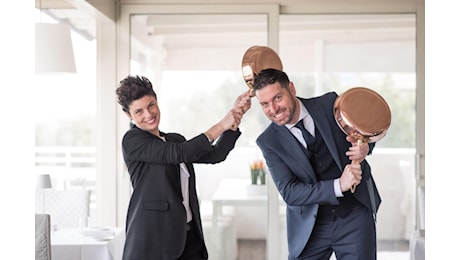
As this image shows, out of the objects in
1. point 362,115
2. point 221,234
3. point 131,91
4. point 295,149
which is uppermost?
point 131,91

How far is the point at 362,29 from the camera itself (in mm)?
5094

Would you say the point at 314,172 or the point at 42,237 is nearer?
the point at 314,172

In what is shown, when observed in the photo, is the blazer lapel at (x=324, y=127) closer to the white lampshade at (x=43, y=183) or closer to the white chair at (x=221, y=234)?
the white lampshade at (x=43, y=183)

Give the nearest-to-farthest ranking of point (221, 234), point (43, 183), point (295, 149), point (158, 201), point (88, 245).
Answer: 1. point (158, 201)
2. point (295, 149)
3. point (88, 245)
4. point (43, 183)
5. point (221, 234)

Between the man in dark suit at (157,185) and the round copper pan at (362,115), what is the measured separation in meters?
0.54

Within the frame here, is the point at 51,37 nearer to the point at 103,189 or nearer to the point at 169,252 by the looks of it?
the point at 103,189

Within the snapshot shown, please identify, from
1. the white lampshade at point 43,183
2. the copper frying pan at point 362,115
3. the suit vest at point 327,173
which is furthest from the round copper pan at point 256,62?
the white lampshade at point 43,183

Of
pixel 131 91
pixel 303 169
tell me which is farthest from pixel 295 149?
pixel 131 91

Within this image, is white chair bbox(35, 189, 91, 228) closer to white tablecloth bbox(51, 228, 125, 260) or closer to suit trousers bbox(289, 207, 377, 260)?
white tablecloth bbox(51, 228, 125, 260)

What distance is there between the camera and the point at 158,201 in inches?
107

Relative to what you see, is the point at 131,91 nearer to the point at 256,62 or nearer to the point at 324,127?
the point at 256,62

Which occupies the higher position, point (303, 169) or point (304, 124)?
point (304, 124)

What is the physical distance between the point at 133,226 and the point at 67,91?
2.90m

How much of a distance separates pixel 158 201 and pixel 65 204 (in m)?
2.15
